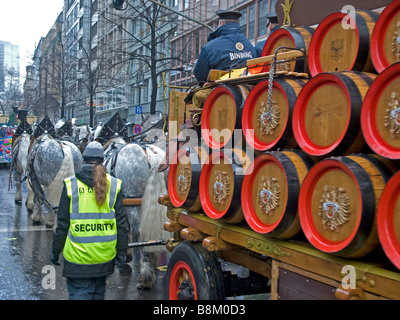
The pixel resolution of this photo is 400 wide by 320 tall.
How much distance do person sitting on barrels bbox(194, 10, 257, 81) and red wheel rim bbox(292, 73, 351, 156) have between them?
165 cm

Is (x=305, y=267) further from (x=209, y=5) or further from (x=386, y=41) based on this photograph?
(x=209, y=5)

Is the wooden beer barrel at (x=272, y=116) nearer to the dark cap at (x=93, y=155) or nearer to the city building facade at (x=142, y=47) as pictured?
the dark cap at (x=93, y=155)

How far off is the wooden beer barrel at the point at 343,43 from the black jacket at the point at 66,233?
2.07m

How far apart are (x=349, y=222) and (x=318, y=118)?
2.35 ft

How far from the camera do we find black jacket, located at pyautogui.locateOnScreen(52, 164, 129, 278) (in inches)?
146

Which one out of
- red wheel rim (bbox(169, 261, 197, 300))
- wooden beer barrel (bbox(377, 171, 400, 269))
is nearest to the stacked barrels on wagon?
wooden beer barrel (bbox(377, 171, 400, 269))

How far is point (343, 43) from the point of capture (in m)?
3.01

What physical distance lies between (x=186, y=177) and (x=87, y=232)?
1.00m

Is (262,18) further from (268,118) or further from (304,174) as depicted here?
(304,174)

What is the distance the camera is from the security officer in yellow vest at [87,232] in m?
3.73

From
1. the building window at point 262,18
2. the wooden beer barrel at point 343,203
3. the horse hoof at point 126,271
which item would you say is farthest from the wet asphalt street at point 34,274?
the building window at point 262,18

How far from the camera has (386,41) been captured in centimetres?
260

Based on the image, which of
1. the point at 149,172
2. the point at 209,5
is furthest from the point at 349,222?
the point at 209,5

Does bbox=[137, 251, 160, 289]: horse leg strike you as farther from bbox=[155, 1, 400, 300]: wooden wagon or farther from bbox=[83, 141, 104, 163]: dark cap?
bbox=[83, 141, 104, 163]: dark cap
